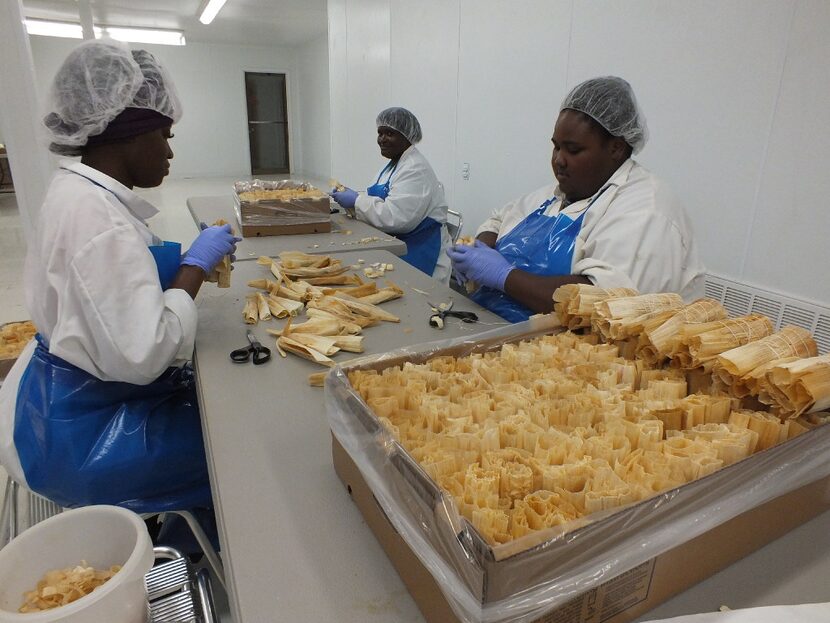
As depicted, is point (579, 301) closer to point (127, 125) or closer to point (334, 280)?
point (334, 280)

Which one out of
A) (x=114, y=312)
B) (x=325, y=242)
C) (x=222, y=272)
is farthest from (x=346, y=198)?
(x=114, y=312)

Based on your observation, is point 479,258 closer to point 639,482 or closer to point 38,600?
point 639,482

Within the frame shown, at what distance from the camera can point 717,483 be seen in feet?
2.13

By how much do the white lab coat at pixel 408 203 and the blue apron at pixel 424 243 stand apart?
0.13 feet


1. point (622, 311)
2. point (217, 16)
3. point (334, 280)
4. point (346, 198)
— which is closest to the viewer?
point (622, 311)

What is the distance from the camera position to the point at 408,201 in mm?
3299

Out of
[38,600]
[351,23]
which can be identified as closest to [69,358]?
[38,600]

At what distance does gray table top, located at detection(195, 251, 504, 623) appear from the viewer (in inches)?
26.9

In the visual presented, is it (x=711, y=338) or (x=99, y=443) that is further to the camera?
(x=99, y=443)

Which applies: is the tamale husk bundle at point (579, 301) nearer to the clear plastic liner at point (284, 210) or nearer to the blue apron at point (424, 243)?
the clear plastic liner at point (284, 210)

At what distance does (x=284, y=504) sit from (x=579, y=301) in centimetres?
75

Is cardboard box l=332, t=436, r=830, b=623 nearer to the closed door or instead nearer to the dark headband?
the dark headband

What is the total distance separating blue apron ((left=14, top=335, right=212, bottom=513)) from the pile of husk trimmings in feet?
1.25

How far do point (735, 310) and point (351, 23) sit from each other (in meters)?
5.61
